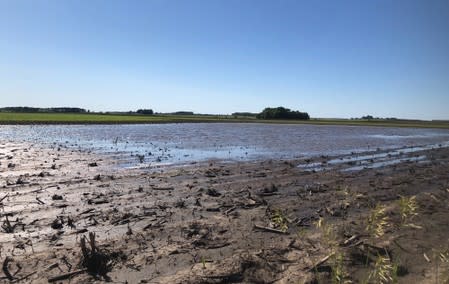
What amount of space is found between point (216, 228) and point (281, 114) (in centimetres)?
15750

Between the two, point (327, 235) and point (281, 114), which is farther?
point (281, 114)

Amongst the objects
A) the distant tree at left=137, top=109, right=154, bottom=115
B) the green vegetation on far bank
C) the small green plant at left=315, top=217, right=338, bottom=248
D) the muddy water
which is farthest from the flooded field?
the distant tree at left=137, top=109, right=154, bottom=115

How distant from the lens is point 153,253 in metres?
7.86

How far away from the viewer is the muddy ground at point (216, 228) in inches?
269

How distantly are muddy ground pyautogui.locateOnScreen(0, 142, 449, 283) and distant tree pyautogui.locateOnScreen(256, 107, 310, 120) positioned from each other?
14624 cm

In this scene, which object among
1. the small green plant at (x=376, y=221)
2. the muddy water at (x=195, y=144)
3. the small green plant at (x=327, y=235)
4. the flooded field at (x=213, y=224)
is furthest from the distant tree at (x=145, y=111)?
the small green plant at (x=376, y=221)

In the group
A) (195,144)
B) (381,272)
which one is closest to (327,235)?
(381,272)

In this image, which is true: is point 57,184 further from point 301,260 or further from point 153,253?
point 301,260

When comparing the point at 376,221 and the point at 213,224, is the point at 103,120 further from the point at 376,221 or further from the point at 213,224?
the point at 376,221

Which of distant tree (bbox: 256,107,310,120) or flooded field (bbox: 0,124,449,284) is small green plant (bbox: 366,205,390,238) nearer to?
flooded field (bbox: 0,124,449,284)

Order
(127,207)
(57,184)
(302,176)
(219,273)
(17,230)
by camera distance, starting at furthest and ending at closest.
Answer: (302,176), (57,184), (127,207), (17,230), (219,273)

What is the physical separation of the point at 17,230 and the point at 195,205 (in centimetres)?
491

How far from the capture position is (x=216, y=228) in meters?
9.68

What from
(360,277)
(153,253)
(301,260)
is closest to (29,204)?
(153,253)
